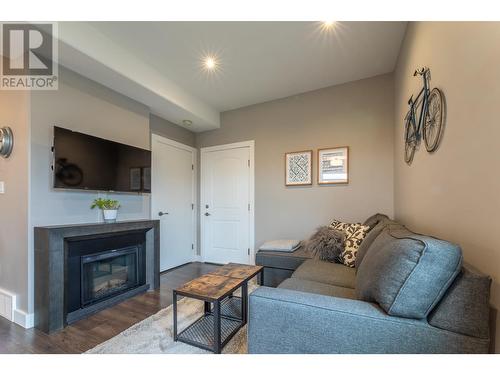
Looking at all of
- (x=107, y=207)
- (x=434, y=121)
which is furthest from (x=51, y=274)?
(x=434, y=121)

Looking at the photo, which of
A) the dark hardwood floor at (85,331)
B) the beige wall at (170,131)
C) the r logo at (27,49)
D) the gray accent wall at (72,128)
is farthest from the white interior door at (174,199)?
the r logo at (27,49)

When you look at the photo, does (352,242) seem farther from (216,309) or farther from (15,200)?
(15,200)

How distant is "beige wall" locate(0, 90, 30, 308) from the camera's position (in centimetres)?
201

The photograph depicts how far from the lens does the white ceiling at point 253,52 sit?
2.07m

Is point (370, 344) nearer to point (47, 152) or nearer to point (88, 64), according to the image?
point (47, 152)

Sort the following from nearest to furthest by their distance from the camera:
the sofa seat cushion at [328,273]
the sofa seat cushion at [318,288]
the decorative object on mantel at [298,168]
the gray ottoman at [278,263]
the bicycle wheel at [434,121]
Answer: the bicycle wheel at [434,121], the sofa seat cushion at [318,288], the sofa seat cushion at [328,273], the gray ottoman at [278,263], the decorative object on mantel at [298,168]

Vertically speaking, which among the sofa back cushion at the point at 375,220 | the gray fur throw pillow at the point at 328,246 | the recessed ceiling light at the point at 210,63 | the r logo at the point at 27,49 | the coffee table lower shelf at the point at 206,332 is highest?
the recessed ceiling light at the point at 210,63

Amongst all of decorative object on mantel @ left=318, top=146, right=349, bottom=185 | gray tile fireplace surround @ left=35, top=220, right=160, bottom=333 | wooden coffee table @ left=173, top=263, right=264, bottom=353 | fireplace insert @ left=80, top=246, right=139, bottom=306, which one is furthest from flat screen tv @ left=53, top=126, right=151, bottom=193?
decorative object on mantel @ left=318, top=146, right=349, bottom=185

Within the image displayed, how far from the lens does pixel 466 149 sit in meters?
1.04

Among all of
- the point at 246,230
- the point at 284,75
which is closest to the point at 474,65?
the point at 284,75

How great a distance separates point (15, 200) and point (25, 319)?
1.03 meters

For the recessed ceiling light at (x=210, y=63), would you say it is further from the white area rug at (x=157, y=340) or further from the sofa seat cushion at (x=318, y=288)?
the white area rug at (x=157, y=340)

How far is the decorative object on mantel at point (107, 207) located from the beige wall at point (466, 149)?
9.21 feet

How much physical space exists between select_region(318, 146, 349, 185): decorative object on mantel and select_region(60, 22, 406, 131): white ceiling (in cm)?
92
